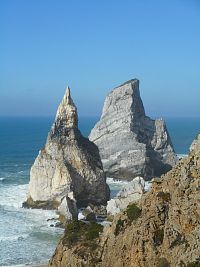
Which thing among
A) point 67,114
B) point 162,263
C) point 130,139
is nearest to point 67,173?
point 67,114

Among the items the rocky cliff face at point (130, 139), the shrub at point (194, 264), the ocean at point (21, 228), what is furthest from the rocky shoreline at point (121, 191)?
the ocean at point (21, 228)

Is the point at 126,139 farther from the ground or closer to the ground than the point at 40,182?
farther from the ground

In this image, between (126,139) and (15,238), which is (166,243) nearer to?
(15,238)

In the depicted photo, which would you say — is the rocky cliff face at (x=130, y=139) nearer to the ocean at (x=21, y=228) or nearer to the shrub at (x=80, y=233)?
the ocean at (x=21, y=228)

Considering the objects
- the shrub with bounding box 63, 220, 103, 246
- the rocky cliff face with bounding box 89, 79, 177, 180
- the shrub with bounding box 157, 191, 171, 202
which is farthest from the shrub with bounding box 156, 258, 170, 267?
the rocky cliff face with bounding box 89, 79, 177, 180

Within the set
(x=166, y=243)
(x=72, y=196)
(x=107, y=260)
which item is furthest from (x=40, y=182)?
(x=166, y=243)

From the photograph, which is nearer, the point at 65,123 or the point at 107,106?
the point at 65,123
